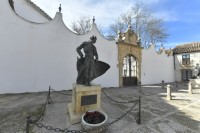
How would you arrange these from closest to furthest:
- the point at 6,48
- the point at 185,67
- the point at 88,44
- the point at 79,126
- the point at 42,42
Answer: the point at 79,126, the point at 88,44, the point at 6,48, the point at 42,42, the point at 185,67

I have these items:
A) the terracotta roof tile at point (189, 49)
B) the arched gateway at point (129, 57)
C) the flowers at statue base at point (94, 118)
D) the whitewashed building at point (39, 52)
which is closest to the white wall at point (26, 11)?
the whitewashed building at point (39, 52)

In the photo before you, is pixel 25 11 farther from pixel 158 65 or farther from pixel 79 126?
pixel 158 65

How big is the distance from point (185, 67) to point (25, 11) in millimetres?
22585

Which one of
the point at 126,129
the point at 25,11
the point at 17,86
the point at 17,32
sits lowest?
the point at 126,129

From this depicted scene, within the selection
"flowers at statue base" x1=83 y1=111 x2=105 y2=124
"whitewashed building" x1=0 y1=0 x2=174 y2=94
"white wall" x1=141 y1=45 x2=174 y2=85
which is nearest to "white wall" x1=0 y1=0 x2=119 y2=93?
"whitewashed building" x1=0 y1=0 x2=174 y2=94

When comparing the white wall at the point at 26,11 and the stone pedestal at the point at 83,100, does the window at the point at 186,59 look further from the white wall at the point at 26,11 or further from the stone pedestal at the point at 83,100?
the stone pedestal at the point at 83,100

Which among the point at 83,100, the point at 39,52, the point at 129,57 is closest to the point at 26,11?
the point at 39,52

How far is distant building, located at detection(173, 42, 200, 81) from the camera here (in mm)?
21178

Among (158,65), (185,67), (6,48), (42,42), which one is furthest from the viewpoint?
(185,67)

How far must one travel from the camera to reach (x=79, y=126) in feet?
14.3

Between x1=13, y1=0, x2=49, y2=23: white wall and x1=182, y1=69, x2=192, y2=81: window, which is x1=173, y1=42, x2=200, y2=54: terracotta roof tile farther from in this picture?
x1=13, y1=0, x2=49, y2=23: white wall

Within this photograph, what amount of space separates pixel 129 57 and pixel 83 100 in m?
12.7

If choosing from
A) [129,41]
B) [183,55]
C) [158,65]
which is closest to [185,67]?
[183,55]

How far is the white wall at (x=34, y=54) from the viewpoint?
9.12m
